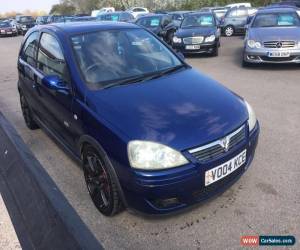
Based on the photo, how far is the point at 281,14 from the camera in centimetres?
987

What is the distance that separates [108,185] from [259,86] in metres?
5.44

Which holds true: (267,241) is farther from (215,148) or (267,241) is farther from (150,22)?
(150,22)

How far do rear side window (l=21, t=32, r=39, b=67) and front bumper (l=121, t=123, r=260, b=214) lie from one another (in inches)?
108

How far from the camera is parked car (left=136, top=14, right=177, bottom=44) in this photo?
1574cm

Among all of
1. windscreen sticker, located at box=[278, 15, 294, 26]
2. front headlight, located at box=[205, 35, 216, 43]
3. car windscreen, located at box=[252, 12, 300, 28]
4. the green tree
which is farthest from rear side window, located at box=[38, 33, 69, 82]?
the green tree

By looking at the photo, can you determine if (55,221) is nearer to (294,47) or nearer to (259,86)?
(259,86)

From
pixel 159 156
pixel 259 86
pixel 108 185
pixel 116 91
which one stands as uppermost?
pixel 116 91

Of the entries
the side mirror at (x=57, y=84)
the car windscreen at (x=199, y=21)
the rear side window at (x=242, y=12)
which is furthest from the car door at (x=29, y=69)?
the rear side window at (x=242, y=12)

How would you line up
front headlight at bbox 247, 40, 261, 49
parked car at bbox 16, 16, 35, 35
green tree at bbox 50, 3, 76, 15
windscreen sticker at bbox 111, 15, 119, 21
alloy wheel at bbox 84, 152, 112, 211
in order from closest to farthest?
alloy wheel at bbox 84, 152, 112, 211
front headlight at bbox 247, 40, 261, 49
windscreen sticker at bbox 111, 15, 119, 21
parked car at bbox 16, 16, 35, 35
green tree at bbox 50, 3, 76, 15

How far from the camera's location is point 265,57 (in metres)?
8.75

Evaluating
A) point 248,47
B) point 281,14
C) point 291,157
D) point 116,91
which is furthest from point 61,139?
point 281,14

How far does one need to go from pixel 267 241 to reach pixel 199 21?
11302mm

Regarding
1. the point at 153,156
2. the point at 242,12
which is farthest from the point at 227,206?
the point at 242,12

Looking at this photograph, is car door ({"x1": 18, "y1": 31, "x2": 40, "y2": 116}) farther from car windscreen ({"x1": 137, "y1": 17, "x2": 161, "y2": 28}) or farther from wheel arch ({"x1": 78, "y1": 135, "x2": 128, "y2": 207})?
car windscreen ({"x1": 137, "y1": 17, "x2": 161, "y2": 28})
